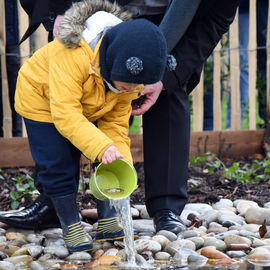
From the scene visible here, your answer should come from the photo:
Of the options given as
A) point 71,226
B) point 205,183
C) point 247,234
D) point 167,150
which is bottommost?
point 205,183

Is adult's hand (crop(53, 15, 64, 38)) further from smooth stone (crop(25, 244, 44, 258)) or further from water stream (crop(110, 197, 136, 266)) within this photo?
smooth stone (crop(25, 244, 44, 258))

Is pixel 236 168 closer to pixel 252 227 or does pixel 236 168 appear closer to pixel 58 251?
pixel 252 227

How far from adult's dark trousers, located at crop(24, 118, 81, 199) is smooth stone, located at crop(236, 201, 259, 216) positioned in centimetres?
Answer: 122

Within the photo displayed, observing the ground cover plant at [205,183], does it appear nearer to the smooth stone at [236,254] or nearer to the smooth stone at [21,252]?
the smooth stone at [21,252]

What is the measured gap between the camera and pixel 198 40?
3031 millimetres

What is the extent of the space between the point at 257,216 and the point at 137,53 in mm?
1395

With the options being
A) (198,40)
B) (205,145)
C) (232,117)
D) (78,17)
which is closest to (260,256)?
(198,40)

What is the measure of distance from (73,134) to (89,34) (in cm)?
49

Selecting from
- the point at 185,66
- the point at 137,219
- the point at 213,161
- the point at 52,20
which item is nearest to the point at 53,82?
the point at 52,20

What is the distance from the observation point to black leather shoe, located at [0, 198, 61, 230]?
3064 mm

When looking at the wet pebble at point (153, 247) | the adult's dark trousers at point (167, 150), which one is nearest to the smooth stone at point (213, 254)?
the wet pebble at point (153, 247)

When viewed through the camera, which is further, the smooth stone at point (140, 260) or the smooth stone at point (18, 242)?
the smooth stone at point (18, 242)

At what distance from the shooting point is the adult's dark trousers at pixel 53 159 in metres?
2.68

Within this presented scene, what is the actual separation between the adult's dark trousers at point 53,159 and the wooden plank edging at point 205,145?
1.93 metres
